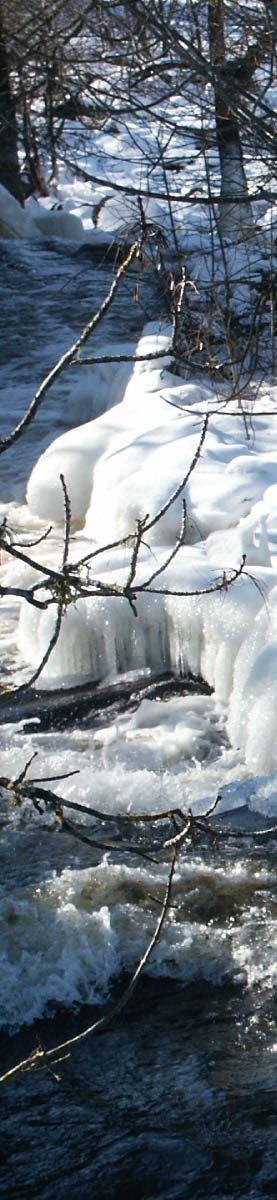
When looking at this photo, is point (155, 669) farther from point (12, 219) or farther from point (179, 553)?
point (12, 219)

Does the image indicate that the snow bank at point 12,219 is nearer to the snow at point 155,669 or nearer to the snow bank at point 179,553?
the snow at point 155,669

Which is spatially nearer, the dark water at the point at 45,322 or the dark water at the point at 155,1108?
the dark water at the point at 155,1108

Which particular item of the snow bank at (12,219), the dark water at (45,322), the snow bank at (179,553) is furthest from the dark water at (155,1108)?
the snow bank at (12,219)

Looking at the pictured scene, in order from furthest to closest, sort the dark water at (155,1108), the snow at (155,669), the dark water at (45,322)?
the dark water at (45,322), the snow at (155,669), the dark water at (155,1108)

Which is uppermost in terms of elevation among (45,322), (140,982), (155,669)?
(45,322)

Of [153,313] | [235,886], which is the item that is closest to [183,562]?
[235,886]

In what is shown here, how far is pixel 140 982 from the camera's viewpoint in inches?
139

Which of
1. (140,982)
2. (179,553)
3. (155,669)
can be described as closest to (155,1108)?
(140,982)

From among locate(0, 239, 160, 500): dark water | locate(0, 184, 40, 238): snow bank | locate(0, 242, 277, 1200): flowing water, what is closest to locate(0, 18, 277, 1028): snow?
locate(0, 242, 277, 1200): flowing water

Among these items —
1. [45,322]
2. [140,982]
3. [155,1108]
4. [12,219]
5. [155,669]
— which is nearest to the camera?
[155,1108]

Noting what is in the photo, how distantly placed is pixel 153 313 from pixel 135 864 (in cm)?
811

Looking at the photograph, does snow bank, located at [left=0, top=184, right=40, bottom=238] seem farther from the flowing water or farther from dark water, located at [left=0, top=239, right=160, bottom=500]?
the flowing water

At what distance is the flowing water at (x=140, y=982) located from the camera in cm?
287

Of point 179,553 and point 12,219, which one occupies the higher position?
point 12,219
